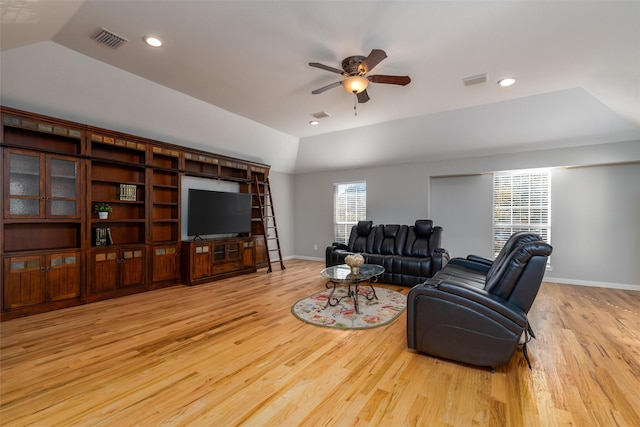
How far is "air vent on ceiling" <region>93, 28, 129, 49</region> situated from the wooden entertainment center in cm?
138

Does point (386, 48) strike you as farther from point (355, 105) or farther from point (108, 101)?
point (108, 101)

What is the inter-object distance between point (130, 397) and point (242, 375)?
29.3 inches

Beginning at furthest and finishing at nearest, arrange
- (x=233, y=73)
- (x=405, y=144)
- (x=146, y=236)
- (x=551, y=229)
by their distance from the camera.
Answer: (x=405, y=144)
(x=551, y=229)
(x=146, y=236)
(x=233, y=73)

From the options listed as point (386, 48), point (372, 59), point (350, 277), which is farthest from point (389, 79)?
point (350, 277)

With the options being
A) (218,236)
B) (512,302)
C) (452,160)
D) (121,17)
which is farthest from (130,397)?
(452,160)

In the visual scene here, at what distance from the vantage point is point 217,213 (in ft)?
18.9

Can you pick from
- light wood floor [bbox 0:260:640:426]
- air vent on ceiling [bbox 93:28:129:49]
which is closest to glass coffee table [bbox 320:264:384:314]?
light wood floor [bbox 0:260:640:426]

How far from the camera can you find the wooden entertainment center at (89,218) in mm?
3492

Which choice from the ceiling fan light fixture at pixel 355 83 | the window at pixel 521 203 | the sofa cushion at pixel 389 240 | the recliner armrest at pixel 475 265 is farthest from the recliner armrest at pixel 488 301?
the window at pixel 521 203

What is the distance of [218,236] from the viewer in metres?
6.23

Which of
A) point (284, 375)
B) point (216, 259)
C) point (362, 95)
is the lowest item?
point (284, 375)

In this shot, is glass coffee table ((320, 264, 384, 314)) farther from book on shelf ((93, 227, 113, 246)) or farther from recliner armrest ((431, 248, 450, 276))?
book on shelf ((93, 227, 113, 246))

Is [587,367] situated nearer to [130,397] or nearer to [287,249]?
[130,397]

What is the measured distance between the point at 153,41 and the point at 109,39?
1.44 ft
